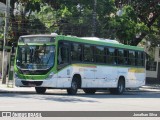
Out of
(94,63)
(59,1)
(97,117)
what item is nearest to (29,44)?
(94,63)

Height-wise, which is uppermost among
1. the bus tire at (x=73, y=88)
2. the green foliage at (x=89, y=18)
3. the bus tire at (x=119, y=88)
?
the green foliage at (x=89, y=18)

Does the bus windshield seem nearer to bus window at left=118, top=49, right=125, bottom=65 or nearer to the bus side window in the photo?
the bus side window

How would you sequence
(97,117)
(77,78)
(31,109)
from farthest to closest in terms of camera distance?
(77,78)
(31,109)
(97,117)

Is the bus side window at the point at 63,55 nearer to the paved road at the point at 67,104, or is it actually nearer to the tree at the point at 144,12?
the paved road at the point at 67,104

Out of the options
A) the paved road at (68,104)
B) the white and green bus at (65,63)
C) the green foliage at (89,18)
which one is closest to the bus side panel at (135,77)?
the white and green bus at (65,63)

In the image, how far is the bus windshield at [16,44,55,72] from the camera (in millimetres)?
26594

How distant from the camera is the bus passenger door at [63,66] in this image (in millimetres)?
26703

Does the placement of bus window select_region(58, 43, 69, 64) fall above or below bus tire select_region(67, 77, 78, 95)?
above

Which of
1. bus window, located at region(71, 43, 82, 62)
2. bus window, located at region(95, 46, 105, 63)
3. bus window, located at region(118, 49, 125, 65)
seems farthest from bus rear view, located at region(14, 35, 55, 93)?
bus window, located at region(118, 49, 125, 65)

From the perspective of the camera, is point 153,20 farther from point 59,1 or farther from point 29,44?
point 29,44

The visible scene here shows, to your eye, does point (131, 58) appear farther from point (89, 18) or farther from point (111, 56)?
point (89, 18)

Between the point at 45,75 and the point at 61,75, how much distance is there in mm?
880

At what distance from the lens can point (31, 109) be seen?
1675 cm

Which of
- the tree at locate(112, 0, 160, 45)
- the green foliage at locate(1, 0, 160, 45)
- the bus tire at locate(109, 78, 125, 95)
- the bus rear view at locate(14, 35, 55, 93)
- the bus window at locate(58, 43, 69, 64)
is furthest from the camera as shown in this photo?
the tree at locate(112, 0, 160, 45)
